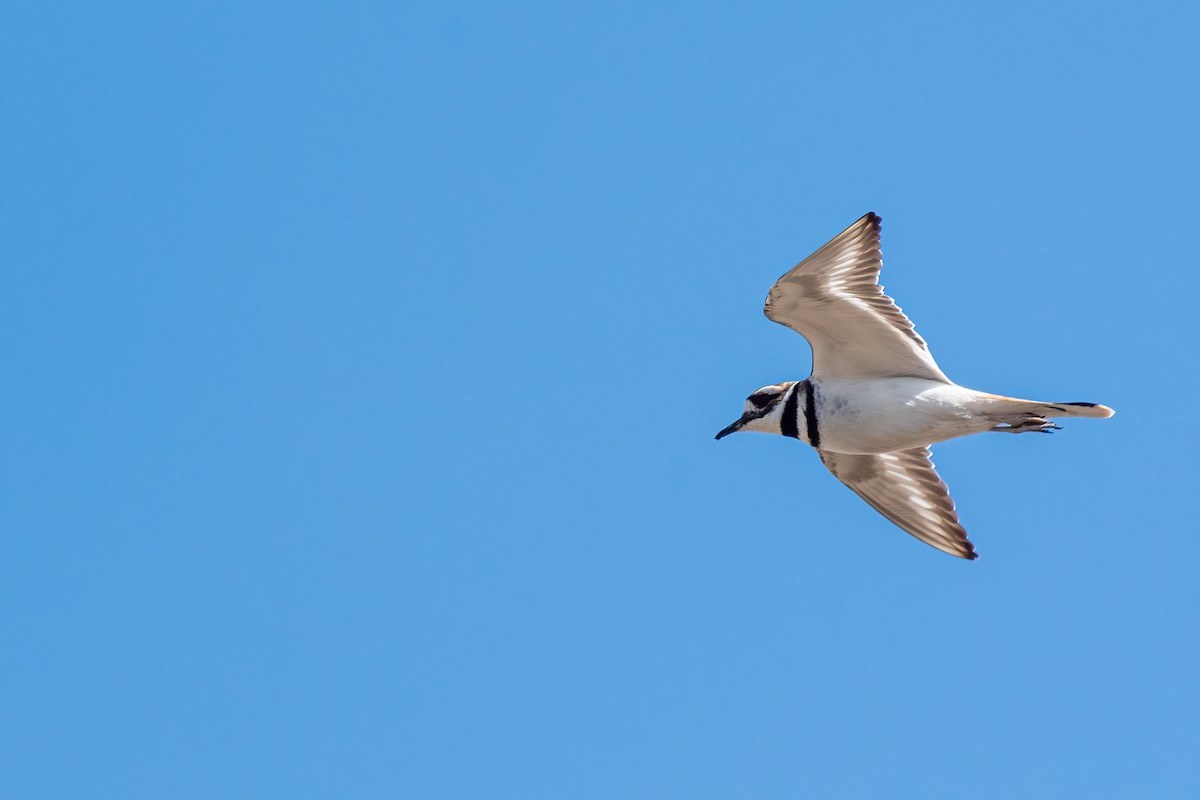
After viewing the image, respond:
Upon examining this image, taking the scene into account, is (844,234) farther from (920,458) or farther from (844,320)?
(920,458)

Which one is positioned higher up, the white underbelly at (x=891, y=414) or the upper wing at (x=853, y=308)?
the upper wing at (x=853, y=308)

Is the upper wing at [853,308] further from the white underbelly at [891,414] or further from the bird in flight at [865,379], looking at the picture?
the white underbelly at [891,414]

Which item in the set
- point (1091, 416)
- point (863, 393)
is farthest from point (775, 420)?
point (1091, 416)

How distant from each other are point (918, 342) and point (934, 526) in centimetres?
225

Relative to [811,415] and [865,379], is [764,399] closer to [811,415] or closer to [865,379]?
[811,415]

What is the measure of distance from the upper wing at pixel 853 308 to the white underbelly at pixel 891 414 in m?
0.23

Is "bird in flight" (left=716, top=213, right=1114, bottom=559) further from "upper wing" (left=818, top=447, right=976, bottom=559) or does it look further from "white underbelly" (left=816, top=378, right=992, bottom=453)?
"upper wing" (left=818, top=447, right=976, bottom=559)

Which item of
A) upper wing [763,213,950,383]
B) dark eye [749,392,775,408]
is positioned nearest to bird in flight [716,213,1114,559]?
upper wing [763,213,950,383]

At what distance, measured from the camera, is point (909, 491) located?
1545 cm

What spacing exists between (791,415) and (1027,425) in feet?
7.58

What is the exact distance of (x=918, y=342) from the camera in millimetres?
13875

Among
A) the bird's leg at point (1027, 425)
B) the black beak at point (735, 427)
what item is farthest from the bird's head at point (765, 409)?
the bird's leg at point (1027, 425)

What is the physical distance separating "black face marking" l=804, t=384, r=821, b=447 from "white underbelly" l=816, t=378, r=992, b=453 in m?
0.05

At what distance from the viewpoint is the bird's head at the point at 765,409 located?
14.9m
